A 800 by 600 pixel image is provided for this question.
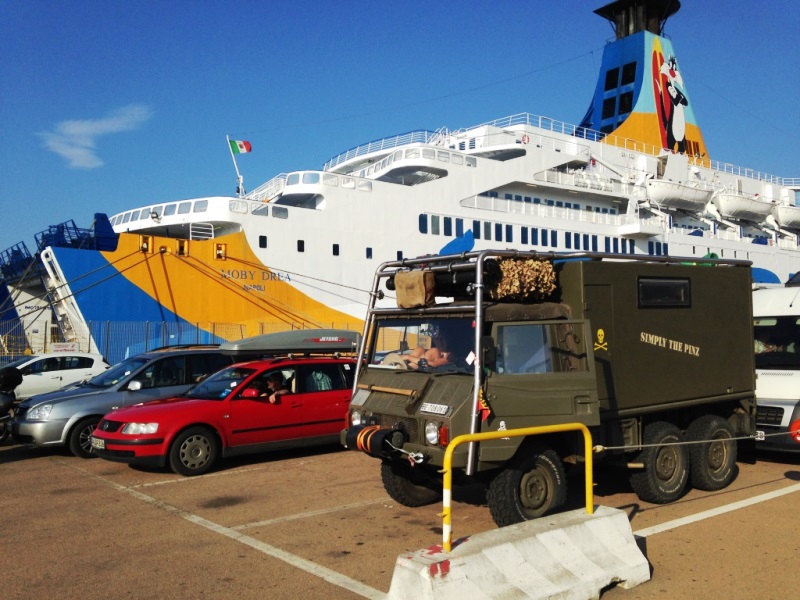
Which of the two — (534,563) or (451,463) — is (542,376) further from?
(534,563)

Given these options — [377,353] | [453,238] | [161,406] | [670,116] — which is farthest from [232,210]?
[670,116]

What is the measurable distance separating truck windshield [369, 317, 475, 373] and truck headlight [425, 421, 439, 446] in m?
0.56

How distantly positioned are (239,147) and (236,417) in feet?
61.0

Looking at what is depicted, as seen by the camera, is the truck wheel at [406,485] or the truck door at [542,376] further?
the truck wheel at [406,485]

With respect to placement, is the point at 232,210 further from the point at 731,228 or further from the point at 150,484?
the point at 731,228

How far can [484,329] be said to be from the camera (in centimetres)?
599

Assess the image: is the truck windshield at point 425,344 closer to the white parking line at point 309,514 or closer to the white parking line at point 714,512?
the white parking line at point 309,514

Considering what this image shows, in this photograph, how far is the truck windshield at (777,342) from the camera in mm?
9734

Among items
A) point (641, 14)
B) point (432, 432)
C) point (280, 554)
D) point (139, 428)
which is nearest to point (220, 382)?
Answer: point (139, 428)

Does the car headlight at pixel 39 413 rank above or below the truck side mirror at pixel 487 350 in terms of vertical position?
below

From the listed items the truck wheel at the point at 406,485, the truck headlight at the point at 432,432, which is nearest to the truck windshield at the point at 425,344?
the truck headlight at the point at 432,432

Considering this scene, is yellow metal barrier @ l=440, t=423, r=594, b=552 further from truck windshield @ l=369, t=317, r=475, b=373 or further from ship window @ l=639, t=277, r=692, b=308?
ship window @ l=639, t=277, r=692, b=308

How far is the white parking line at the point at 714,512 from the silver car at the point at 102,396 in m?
7.38

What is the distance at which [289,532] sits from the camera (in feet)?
20.5
